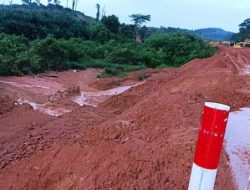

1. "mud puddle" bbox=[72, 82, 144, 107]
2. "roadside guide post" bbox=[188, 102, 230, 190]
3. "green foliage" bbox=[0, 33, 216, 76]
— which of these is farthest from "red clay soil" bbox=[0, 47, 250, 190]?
"green foliage" bbox=[0, 33, 216, 76]

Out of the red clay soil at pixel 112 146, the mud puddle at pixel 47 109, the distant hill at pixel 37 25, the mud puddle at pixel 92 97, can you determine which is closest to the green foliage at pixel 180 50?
the distant hill at pixel 37 25

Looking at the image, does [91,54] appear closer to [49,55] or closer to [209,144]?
[49,55]

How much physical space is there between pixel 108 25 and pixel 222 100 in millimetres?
34404

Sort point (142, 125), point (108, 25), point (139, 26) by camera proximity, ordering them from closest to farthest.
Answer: point (142, 125) < point (108, 25) < point (139, 26)

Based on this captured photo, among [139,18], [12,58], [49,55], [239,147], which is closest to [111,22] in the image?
[139,18]

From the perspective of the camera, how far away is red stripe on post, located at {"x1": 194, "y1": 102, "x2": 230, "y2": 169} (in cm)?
193

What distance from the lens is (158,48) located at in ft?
115

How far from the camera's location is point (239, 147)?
18.8 feet

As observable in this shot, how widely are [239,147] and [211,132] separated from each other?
13.1ft

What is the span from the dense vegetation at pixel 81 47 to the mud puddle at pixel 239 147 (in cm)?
1532

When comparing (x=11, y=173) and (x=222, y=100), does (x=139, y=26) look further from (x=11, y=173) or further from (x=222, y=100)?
(x=11, y=173)

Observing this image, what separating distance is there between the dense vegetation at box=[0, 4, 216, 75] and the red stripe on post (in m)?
19.3

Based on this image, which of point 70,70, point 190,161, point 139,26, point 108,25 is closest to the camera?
point 190,161

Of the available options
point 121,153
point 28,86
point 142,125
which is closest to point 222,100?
point 142,125
